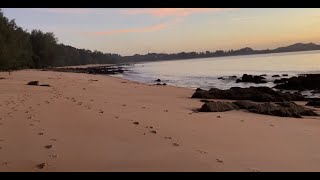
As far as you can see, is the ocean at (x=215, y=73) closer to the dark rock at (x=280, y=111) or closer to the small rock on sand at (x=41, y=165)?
the dark rock at (x=280, y=111)

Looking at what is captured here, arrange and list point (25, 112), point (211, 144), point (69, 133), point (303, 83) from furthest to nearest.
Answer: point (303, 83), point (25, 112), point (69, 133), point (211, 144)

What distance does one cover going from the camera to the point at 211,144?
5660mm

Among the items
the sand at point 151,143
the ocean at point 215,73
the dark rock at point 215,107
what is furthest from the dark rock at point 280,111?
the ocean at point 215,73

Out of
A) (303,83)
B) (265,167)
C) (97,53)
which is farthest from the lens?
(97,53)

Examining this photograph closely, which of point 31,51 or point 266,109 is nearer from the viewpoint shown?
point 266,109

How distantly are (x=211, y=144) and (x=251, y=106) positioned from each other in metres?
5.93

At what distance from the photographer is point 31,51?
68.2 meters

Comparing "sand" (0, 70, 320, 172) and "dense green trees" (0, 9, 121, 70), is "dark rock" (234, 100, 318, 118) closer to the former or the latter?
"sand" (0, 70, 320, 172)

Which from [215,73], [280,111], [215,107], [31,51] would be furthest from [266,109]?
[31,51]

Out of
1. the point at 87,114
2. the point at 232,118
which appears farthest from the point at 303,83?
the point at 87,114

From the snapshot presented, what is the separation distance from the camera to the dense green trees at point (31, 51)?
125 feet

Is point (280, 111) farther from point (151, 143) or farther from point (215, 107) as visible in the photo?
point (151, 143)
